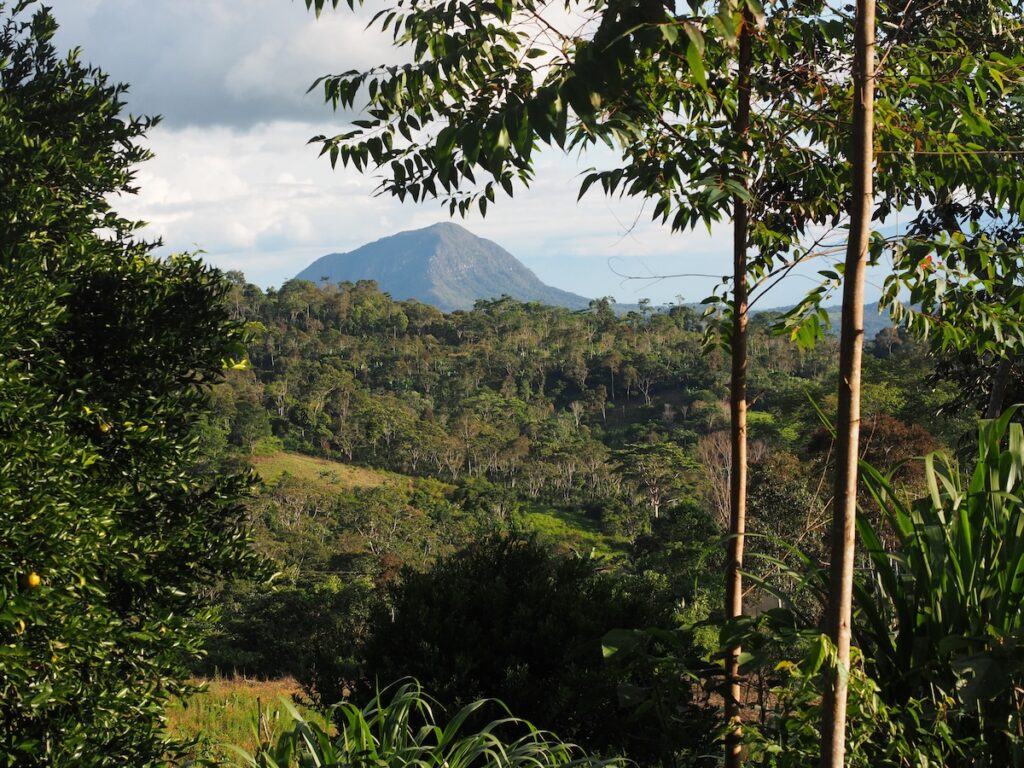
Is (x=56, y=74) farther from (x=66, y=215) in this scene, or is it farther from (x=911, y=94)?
(x=911, y=94)

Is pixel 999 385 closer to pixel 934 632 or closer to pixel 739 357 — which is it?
pixel 739 357

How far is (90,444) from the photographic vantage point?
3.38 m

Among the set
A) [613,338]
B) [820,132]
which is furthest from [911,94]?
[613,338]

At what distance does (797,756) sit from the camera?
2102 mm

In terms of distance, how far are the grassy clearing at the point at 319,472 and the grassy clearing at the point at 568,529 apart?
32.2 feet

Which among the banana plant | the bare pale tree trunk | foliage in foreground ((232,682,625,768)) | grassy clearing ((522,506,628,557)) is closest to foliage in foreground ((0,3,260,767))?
foliage in foreground ((232,682,625,768))

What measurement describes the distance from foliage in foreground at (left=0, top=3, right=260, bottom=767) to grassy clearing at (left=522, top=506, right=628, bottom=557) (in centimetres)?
3200

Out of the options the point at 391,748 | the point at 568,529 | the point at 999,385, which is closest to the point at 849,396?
the point at 391,748

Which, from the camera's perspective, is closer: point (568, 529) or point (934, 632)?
point (934, 632)

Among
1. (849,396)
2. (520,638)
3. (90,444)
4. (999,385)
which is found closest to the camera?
(849,396)

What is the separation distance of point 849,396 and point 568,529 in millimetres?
40281

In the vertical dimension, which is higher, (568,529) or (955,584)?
(955,584)

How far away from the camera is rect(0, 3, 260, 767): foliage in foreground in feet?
9.82

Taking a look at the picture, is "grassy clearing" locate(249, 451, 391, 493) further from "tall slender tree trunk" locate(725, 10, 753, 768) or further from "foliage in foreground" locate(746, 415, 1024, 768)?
"foliage in foreground" locate(746, 415, 1024, 768)
